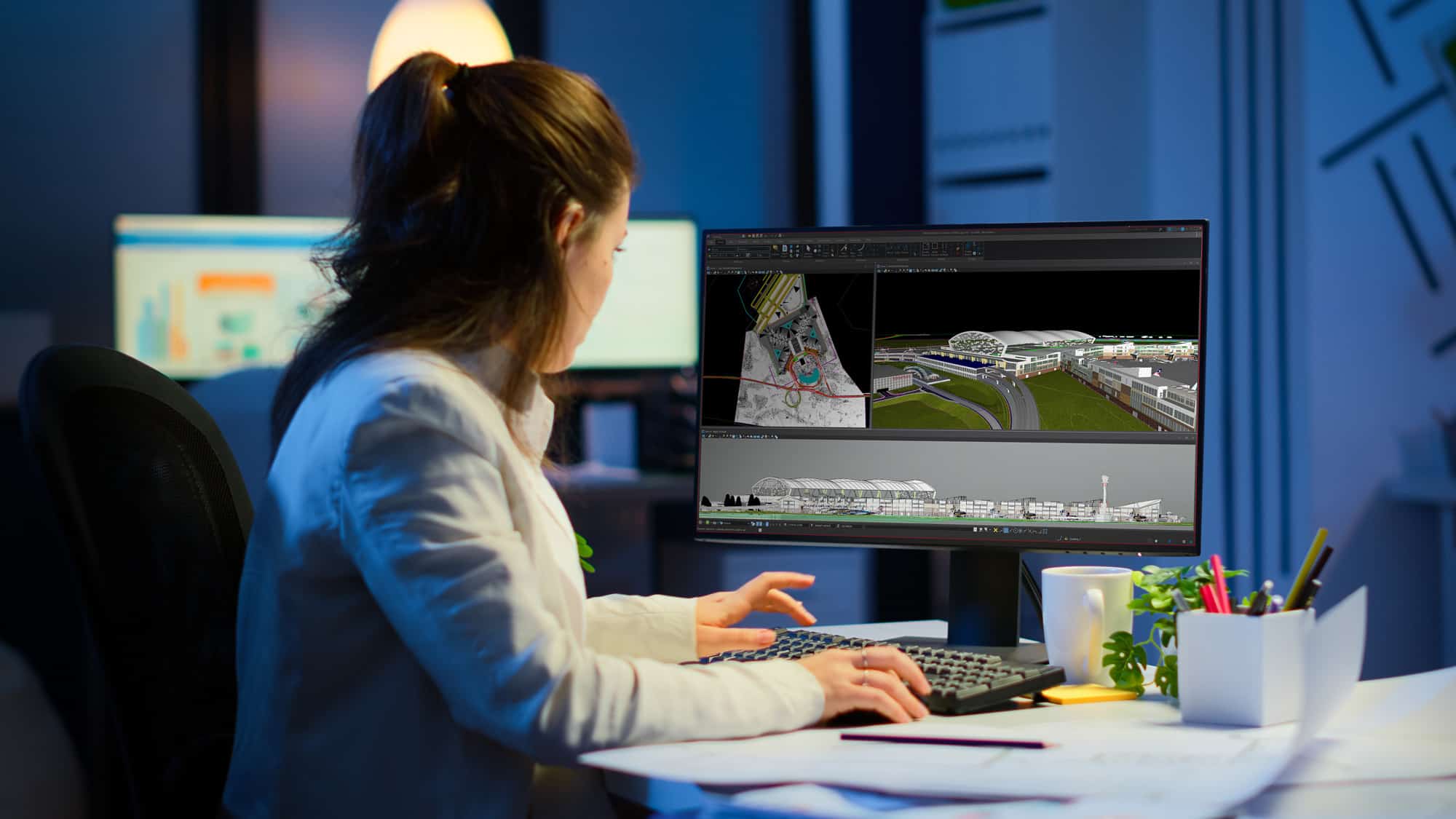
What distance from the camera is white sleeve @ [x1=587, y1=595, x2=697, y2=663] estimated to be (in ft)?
4.19

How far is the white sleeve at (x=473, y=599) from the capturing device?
88cm

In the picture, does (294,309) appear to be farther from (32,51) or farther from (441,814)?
(441,814)

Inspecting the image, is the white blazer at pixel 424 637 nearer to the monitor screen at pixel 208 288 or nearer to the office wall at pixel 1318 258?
the office wall at pixel 1318 258

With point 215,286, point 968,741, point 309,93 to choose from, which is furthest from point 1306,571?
point 309,93

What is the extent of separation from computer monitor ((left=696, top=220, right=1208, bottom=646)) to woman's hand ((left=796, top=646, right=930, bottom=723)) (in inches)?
8.7

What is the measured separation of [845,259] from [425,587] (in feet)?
1.96

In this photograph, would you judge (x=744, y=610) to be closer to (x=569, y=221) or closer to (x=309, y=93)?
(x=569, y=221)

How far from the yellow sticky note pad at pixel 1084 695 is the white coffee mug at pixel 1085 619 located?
36 millimetres

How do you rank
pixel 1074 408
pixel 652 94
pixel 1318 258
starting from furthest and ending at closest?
pixel 652 94, pixel 1318 258, pixel 1074 408

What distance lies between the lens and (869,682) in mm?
1030

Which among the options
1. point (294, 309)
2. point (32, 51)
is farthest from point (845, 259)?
point (32, 51)

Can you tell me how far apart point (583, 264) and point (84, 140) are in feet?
9.16

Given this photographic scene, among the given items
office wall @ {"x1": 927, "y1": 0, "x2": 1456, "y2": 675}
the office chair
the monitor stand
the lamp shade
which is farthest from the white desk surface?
the lamp shade

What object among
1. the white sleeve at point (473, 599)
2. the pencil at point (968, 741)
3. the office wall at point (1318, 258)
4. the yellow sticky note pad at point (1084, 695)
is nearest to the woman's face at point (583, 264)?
the white sleeve at point (473, 599)
